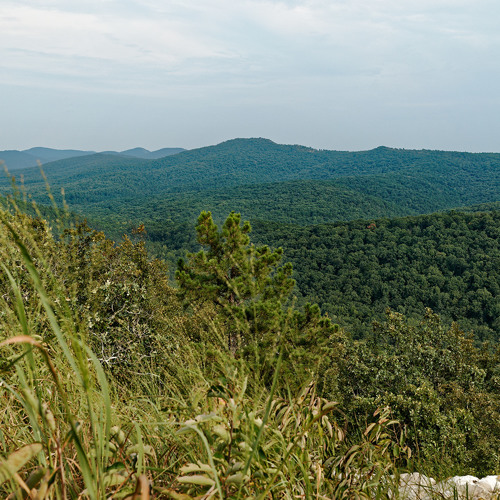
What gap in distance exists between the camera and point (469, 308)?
40.7m

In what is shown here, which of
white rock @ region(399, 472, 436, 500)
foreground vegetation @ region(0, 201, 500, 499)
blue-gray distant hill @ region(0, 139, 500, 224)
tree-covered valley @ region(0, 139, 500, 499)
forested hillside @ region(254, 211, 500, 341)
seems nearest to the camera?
tree-covered valley @ region(0, 139, 500, 499)

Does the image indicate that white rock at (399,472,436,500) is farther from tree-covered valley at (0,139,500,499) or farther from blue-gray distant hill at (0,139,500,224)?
blue-gray distant hill at (0,139,500,224)

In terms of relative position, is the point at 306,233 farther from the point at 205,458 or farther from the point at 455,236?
the point at 205,458

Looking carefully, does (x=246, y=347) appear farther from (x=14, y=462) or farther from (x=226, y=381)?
(x=14, y=462)

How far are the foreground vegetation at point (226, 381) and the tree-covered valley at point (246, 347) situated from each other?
0.02 meters

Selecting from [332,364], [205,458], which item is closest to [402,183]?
→ [332,364]

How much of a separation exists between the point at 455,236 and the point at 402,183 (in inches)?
4311

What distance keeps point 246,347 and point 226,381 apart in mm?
588

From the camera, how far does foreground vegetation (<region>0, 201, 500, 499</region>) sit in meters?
1.00

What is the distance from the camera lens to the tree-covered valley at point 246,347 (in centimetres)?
89

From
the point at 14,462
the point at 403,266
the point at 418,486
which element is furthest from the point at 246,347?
the point at 403,266

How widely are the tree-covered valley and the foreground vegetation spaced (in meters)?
0.02

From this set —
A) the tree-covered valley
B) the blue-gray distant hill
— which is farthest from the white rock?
the blue-gray distant hill

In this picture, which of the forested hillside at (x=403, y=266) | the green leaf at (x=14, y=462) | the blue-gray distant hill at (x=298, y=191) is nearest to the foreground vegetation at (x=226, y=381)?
the green leaf at (x=14, y=462)
